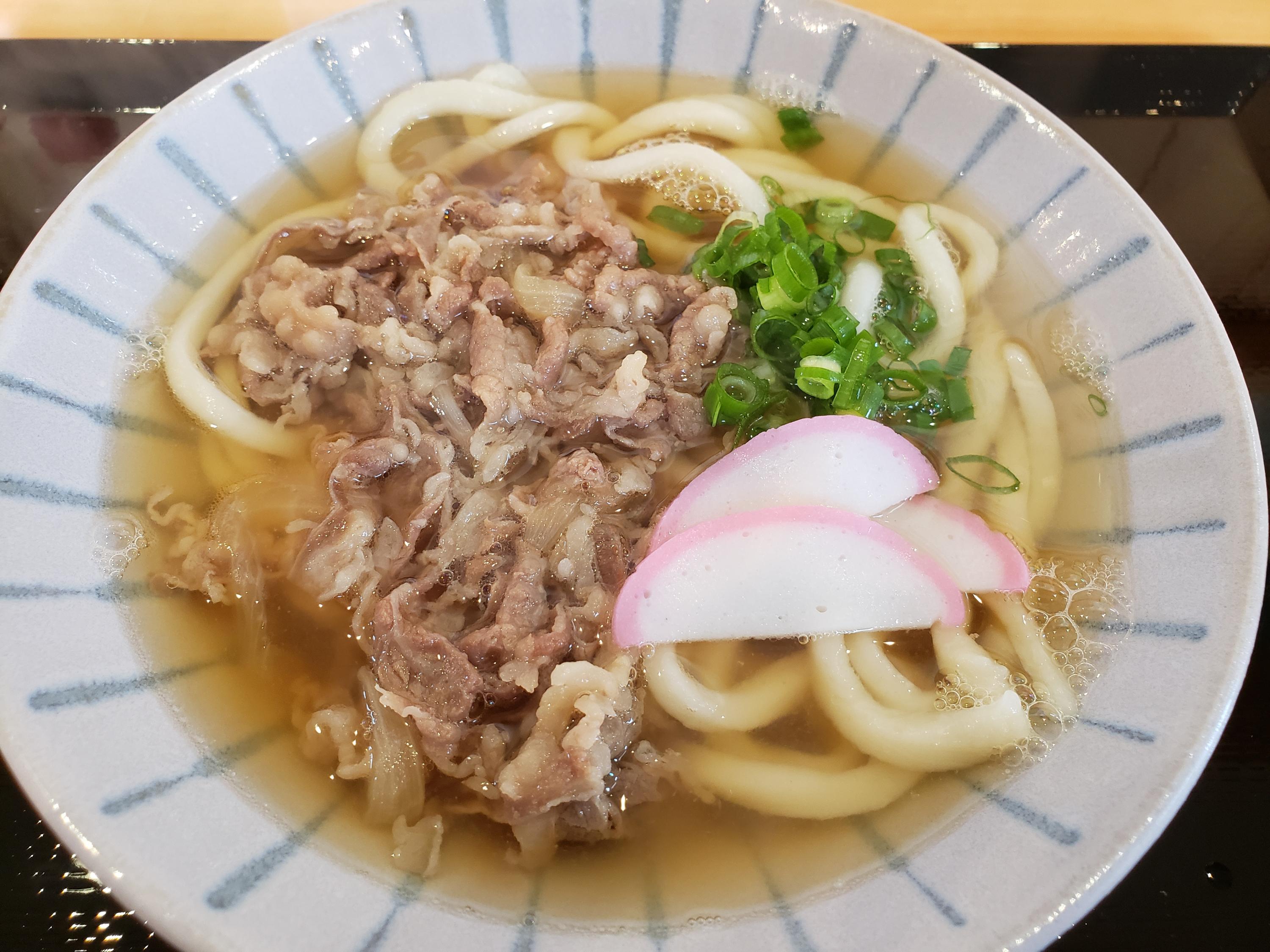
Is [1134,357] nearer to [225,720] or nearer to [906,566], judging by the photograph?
[906,566]

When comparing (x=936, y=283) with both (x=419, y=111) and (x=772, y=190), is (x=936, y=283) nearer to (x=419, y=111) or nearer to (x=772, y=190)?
(x=772, y=190)

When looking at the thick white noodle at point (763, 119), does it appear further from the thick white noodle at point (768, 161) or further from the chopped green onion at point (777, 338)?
the chopped green onion at point (777, 338)

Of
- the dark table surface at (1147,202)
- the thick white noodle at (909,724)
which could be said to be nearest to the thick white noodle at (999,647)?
the thick white noodle at (909,724)

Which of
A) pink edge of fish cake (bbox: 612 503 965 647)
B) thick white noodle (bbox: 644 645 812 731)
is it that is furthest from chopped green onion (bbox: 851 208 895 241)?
thick white noodle (bbox: 644 645 812 731)

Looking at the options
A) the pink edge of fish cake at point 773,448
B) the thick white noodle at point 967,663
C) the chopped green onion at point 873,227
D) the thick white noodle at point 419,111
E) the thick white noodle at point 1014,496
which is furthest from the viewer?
the thick white noodle at point 419,111

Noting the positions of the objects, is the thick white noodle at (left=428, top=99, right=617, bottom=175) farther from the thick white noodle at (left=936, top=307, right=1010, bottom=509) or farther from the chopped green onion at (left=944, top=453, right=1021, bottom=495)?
the chopped green onion at (left=944, top=453, right=1021, bottom=495)

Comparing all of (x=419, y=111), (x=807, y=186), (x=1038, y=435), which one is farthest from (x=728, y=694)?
(x=419, y=111)
